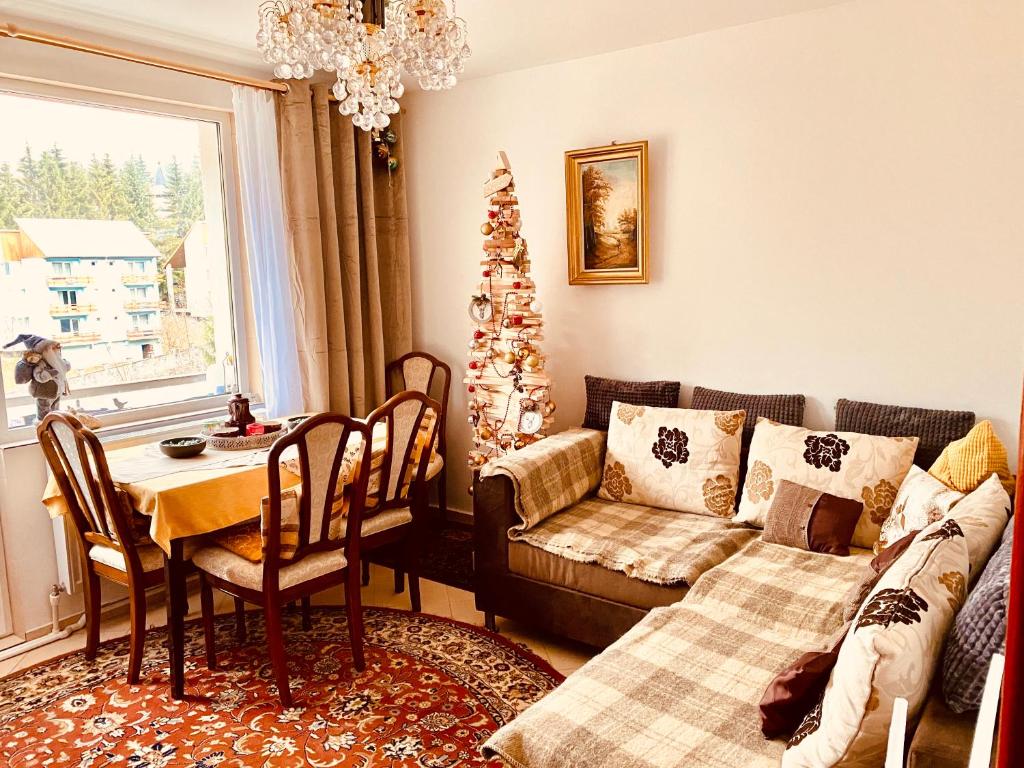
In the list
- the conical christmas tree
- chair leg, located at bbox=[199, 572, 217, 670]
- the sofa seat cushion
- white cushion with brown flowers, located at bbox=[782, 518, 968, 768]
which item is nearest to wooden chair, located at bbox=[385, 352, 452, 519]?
the conical christmas tree

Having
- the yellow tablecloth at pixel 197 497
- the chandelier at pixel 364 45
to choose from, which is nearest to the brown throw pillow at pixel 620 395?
the yellow tablecloth at pixel 197 497

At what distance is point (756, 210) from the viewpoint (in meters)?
3.25

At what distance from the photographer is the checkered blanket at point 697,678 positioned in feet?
5.51

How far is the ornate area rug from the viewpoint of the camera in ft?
7.73

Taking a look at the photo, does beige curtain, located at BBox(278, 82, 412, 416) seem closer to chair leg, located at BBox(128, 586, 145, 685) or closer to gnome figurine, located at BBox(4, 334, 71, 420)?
gnome figurine, located at BBox(4, 334, 71, 420)

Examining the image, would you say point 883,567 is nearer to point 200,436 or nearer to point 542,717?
point 542,717

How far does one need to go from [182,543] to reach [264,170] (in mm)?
1912

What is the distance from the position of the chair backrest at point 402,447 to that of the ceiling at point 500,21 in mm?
1562

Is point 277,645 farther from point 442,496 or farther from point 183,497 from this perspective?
point 442,496

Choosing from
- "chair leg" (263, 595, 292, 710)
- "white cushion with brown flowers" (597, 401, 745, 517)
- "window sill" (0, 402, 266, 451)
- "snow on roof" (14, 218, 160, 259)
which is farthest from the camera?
"window sill" (0, 402, 266, 451)

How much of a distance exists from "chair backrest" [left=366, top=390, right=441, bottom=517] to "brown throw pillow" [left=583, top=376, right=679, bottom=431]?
84cm

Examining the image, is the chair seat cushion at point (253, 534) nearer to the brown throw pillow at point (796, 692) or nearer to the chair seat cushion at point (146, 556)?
the chair seat cushion at point (146, 556)

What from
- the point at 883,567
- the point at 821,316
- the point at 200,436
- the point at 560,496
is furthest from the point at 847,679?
the point at 200,436

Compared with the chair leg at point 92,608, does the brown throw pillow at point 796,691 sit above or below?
above
